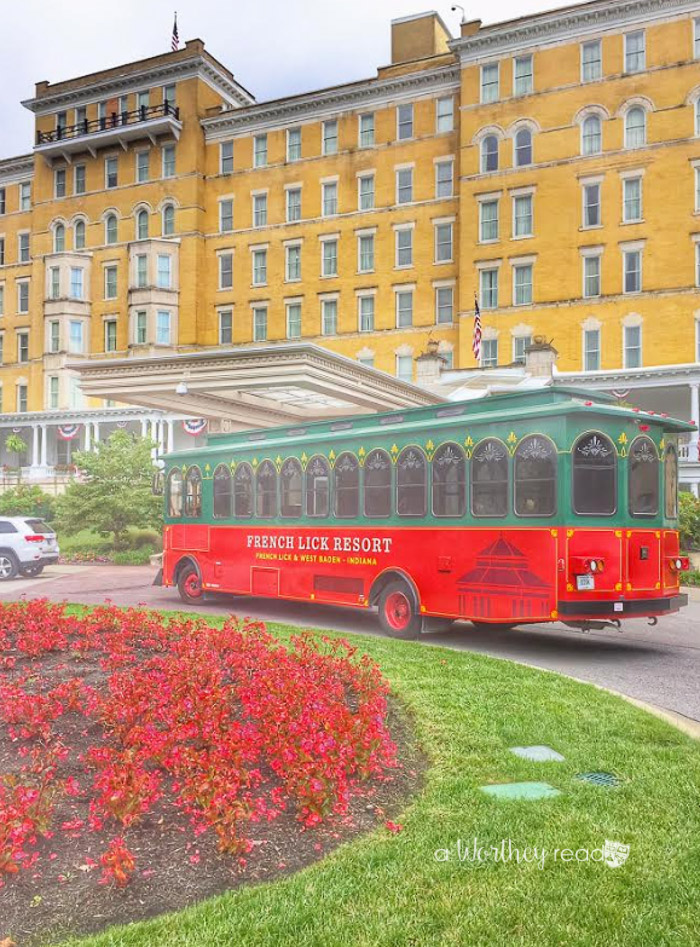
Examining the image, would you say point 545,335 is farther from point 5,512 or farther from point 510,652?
point 510,652

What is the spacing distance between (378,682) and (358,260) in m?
45.5

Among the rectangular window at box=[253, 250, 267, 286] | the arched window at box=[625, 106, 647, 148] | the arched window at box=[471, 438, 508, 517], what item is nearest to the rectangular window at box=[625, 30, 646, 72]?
the arched window at box=[625, 106, 647, 148]

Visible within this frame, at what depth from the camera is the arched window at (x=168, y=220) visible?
184ft

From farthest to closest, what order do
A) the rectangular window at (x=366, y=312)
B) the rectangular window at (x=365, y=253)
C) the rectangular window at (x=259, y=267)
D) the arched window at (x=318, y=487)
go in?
the rectangular window at (x=259, y=267)
the rectangular window at (x=365, y=253)
the rectangular window at (x=366, y=312)
the arched window at (x=318, y=487)

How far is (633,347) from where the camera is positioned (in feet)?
140

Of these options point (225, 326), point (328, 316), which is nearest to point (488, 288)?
point (328, 316)

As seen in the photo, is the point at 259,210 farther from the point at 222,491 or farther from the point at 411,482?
the point at 411,482

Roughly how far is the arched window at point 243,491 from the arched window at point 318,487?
1736 millimetres

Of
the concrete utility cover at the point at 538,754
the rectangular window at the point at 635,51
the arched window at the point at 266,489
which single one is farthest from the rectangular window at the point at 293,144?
the concrete utility cover at the point at 538,754

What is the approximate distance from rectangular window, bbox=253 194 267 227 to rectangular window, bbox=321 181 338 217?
13.7ft

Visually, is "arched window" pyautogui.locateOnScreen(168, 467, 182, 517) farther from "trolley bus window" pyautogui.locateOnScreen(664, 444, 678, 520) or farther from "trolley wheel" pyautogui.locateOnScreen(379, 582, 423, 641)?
"trolley bus window" pyautogui.locateOnScreen(664, 444, 678, 520)

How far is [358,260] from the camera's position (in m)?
50.9

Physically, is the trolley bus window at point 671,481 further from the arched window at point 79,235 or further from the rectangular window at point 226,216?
the arched window at point 79,235

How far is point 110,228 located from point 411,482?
50.9 meters
